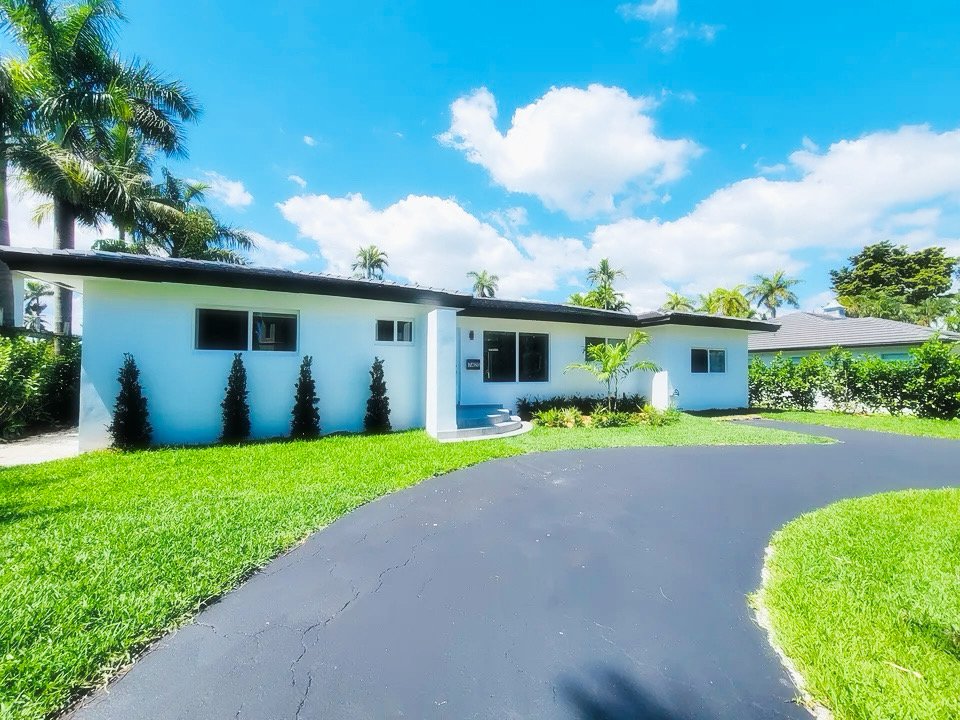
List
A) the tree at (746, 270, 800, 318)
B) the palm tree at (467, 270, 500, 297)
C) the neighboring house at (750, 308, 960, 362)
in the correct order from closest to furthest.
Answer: the neighboring house at (750, 308, 960, 362) → the tree at (746, 270, 800, 318) → the palm tree at (467, 270, 500, 297)

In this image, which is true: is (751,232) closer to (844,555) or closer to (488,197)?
(488,197)

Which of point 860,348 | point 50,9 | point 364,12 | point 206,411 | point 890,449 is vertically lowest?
point 890,449

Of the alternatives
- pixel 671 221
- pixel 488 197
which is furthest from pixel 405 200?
pixel 671 221

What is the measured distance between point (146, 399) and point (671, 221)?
17.9 metres

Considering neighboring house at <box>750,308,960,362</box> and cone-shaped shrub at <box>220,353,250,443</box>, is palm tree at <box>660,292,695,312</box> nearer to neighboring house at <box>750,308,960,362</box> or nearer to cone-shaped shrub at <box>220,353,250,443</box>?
neighboring house at <box>750,308,960,362</box>

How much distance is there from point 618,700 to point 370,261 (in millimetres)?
42489

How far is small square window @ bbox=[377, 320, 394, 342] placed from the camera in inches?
354

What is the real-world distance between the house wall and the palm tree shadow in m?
7.51

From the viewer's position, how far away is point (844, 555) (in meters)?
3.27

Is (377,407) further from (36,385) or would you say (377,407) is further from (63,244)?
(63,244)

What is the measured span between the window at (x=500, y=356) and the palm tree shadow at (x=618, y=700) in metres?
9.09

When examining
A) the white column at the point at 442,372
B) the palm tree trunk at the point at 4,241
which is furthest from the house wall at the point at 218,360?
the palm tree trunk at the point at 4,241

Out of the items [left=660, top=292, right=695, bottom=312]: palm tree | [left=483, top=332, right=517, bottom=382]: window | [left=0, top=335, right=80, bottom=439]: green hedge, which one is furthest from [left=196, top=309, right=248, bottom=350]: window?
[left=660, top=292, right=695, bottom=312]: palm tree

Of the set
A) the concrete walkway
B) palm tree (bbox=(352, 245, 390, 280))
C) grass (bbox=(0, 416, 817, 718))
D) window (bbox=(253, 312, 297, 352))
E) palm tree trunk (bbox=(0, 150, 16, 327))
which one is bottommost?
the concrete walkway
